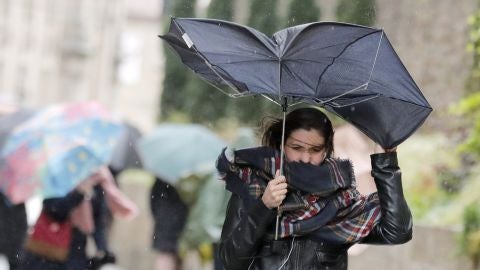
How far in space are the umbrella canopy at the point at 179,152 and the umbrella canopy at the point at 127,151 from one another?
13 centimetres

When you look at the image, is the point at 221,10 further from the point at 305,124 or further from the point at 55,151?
the point at 305,124

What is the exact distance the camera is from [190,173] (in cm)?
1174

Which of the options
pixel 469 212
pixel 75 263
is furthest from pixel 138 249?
pixel 75 263

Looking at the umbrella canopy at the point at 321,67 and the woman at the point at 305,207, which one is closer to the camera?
the umbrella canopy at the point at 321,67

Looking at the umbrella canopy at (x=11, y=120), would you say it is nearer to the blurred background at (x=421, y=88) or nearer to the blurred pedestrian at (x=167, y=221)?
the blurred background at (x=421, y=88)

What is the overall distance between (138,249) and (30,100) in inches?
351

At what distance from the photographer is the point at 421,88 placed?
14.0m

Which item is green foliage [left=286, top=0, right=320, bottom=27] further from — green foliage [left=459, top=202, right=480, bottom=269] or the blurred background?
green foliage [left=459, top=202, right=480, bottom=269]

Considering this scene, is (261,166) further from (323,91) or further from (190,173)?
(190,173)

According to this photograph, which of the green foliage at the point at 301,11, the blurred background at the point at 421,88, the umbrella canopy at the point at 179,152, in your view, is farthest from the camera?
the green foliage at the point at 301,11

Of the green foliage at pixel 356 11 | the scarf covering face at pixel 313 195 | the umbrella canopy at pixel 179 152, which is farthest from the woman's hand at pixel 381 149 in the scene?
the green foliage at pixel 356 11

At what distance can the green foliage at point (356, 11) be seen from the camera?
1227cm

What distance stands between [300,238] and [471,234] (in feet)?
17.8

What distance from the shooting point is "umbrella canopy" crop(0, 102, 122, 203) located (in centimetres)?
922
